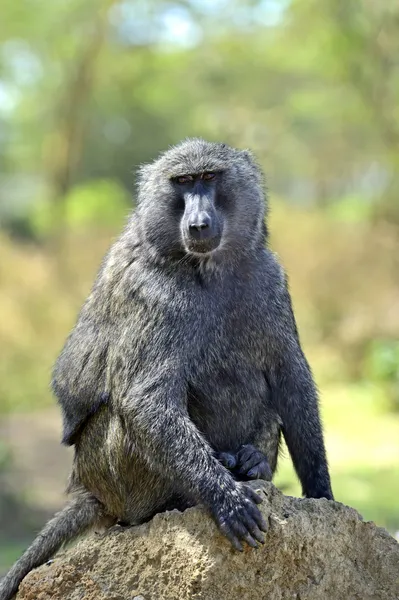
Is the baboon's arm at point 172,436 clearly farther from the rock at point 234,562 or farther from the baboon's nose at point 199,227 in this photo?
→ the baboon's nose at point 199,227

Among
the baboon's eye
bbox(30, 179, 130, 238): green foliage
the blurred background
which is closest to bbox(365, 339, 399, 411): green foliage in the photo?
the blurred background

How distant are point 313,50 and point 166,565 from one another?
82.1 feet

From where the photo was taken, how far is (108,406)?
435 cm

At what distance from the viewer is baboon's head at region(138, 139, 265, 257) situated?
4.28m

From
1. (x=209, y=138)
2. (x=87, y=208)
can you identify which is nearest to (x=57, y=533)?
(x=209, y=138)

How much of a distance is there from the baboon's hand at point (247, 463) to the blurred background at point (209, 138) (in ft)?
4.84

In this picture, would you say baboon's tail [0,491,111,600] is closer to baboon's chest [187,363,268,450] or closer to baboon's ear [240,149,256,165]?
baboon's chest [187,363,268,450]

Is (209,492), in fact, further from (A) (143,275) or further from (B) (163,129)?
(B) (163,129)

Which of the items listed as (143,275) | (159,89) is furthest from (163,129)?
(143,275)

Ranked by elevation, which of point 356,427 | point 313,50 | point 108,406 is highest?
point 313,50

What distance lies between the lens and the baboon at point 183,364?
4.10 metres

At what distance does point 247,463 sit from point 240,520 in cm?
44

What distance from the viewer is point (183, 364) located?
411 cm

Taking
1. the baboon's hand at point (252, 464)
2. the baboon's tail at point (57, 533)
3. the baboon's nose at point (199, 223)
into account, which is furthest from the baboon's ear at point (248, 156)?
the baboon's tail at point (57, 533)
